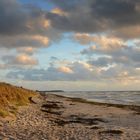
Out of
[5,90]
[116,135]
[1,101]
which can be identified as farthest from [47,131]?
[5,90]

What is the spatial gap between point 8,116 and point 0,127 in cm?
419

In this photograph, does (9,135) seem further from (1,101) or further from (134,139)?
(1,101)

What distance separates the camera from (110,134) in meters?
19.6

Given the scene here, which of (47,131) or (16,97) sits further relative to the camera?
(16,97)

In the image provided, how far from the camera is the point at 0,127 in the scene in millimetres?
17609

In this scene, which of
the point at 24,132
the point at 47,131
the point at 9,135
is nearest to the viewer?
the point at 9,135

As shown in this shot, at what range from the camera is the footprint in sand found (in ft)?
59.9

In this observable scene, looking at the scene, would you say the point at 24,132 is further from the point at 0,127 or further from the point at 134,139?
the point at 134,139

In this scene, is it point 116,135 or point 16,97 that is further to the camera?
point 16,97

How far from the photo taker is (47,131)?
18.7 meters

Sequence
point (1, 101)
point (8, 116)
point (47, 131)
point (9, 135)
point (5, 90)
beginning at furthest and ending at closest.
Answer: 1. point (5, 90)
2. point (1, 101)
3. point (8, 116)
4. point (47, 131)
5. point (9, 135)

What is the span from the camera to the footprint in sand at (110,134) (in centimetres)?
1827

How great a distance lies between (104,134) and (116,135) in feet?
2.27

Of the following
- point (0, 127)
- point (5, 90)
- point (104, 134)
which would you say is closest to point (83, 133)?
point (104, 134)
